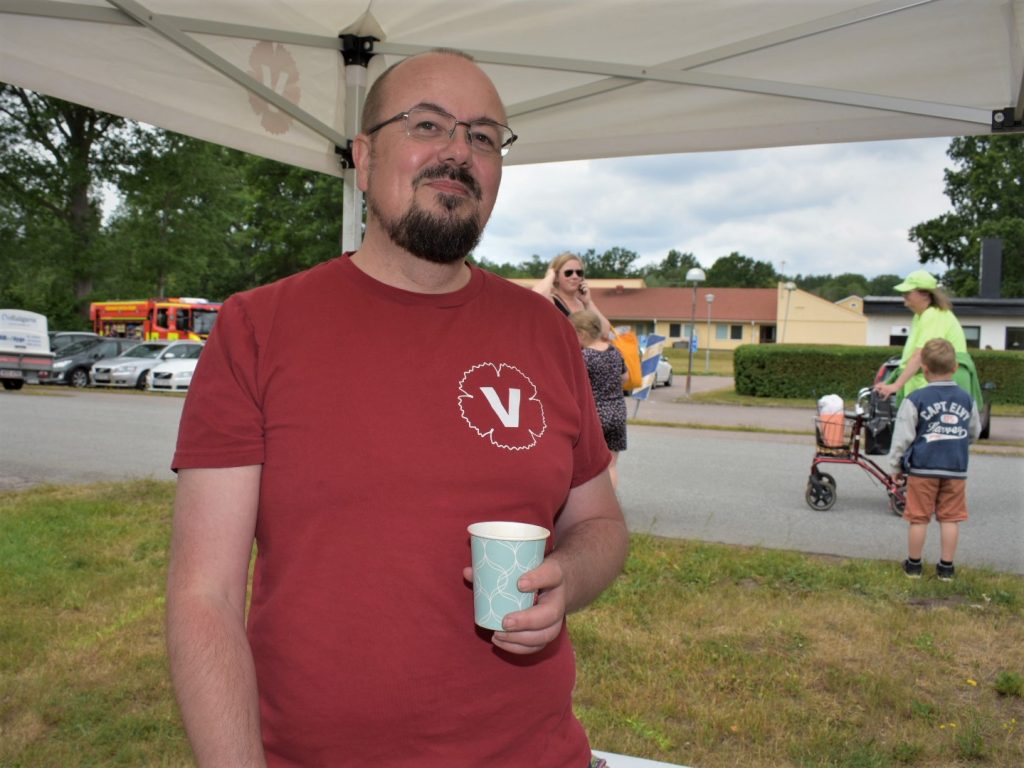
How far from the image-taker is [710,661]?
173 inches

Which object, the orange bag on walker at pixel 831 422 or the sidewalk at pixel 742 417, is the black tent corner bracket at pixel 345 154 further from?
the sidewalk at pixel 742 417

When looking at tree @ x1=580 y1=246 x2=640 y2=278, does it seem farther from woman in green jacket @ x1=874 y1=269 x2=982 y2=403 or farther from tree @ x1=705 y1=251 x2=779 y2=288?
woman in green jacket @ x1=874 y1=269 x2=982 y2=403

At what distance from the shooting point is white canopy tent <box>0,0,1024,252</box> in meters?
2.97

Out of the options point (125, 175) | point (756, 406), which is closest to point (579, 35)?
point (756, 406)

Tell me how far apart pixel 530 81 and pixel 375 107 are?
2.05 meters

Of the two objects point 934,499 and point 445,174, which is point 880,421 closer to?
point 934,499

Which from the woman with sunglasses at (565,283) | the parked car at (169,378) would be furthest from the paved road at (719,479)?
the parked car at (169,378)

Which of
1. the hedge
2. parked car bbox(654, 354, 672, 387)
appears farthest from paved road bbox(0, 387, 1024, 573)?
parked car bbox(654, 354, 672, 387)

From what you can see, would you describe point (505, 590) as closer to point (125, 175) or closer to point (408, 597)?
point (408, 597)

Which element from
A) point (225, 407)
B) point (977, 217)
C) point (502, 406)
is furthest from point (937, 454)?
point (977, 217)

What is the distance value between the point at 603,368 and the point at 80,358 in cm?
2307

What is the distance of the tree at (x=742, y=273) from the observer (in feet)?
357

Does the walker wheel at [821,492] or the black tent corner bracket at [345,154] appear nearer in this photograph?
the black tent corner bracket at [345,154]

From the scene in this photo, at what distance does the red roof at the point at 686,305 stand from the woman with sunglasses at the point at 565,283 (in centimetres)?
6129
